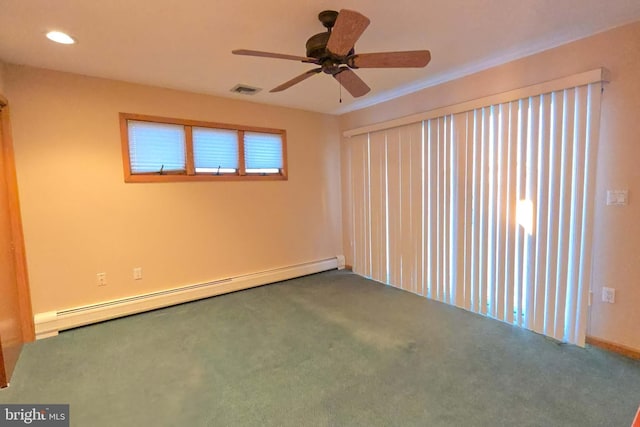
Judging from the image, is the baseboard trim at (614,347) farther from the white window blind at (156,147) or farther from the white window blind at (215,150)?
the white window blind at (156,147)

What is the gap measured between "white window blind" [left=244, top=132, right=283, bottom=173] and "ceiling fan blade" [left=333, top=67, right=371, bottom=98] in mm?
1957

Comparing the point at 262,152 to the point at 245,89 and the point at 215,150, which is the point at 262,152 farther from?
the point at 245,89

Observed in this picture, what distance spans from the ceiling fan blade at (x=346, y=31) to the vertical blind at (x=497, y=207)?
179cm

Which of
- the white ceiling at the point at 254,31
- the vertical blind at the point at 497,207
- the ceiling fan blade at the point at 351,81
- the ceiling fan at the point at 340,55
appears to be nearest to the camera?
the ceiling fan at the point at 340,55

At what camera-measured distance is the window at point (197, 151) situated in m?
3.32

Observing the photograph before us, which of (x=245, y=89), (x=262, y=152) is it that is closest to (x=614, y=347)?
(x=262, y=152)

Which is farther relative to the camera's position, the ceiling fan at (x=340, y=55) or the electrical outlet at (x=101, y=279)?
the electrical outlet at (x=101, y=279)

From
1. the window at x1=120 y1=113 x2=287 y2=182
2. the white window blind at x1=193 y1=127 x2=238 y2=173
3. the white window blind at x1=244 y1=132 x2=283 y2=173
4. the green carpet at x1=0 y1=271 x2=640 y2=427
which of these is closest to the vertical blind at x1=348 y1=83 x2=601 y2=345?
the green carpet at x1=0 y1=271 x2=640 y2=427

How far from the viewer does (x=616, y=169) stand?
7.48 feet

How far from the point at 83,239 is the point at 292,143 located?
2648mm

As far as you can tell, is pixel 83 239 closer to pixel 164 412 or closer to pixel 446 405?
pixel 164 412

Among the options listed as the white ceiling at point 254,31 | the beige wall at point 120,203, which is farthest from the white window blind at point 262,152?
the white ceiling at point 254,31

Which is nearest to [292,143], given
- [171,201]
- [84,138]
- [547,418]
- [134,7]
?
[171,201]

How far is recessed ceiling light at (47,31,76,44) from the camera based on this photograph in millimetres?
2211
